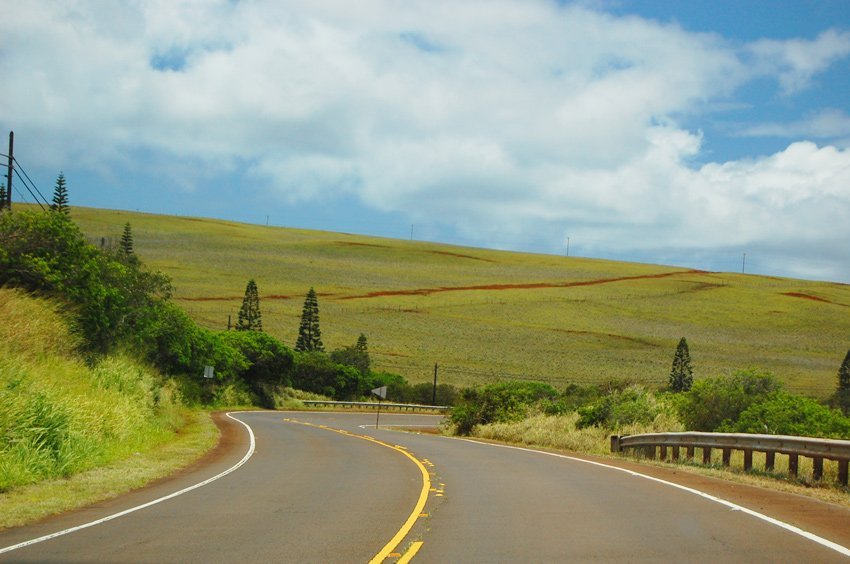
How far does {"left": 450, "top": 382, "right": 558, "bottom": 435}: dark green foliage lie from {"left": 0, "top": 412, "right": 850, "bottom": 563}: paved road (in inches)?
794

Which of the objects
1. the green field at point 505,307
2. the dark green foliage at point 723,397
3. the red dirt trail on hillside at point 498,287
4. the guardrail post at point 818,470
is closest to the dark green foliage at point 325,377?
the green field at point 505,307

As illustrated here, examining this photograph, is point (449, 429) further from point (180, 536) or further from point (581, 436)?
point (180, 536)

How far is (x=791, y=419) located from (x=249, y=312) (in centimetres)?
7312

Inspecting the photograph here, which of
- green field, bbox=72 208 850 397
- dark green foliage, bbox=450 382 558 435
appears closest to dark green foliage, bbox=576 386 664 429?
dark green foliage, bbox=450 382 558 435

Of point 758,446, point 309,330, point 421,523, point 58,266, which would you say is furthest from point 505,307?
point 421,523

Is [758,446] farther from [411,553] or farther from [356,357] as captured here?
[356,357]

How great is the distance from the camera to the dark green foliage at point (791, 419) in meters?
→ 21.4

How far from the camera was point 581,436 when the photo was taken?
28906 mm

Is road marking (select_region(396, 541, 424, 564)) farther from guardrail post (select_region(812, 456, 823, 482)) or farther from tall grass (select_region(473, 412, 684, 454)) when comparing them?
tall grass (select_region(473, 412, 684, 454))

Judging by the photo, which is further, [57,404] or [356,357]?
[356,357]

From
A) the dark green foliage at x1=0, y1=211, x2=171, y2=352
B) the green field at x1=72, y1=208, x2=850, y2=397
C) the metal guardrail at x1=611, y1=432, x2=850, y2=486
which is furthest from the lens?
the green field at x1=72, y1=208, x2=850, y2=397

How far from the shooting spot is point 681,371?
72500 millimetres

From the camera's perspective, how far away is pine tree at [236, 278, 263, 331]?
86812 mm

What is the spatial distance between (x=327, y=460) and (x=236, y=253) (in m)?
118
